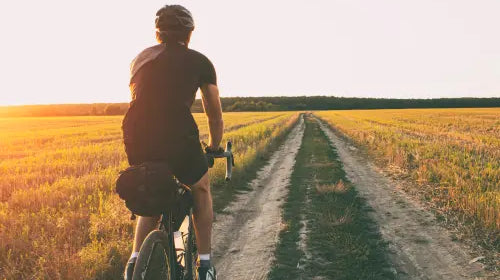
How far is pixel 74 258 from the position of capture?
432 centimetres

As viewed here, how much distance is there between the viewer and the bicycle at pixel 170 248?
2330mm

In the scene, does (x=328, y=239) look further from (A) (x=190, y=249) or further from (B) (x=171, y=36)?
(B) (x=171, y=36)

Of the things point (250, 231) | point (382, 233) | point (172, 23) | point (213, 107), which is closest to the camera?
point (172, 23)

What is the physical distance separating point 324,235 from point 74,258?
11.6ft

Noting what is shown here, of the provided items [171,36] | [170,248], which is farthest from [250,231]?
[171,36]

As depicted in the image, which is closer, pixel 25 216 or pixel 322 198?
pixel 25 216

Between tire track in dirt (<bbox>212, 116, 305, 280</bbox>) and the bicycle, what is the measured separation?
151cm

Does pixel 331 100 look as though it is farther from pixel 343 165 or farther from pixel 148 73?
pixel 148 73

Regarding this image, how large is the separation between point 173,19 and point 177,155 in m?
1.00

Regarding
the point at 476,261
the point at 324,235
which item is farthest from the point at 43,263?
the point at 476,261

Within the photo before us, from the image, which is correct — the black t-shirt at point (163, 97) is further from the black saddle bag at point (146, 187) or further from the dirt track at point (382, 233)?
the dirt track at point (382, 233)

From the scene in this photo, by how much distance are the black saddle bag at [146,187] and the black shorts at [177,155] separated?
19cm

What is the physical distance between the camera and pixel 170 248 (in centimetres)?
260

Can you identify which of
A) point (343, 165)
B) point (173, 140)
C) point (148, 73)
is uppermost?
point (148, 73)
